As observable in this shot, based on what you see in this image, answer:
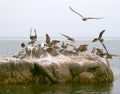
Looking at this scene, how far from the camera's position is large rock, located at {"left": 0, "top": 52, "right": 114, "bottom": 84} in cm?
4109

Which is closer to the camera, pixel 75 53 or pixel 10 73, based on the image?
pixel 10 73

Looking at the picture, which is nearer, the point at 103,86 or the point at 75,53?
the point at 103,86

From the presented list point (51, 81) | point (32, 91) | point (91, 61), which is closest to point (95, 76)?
point (91, 61)

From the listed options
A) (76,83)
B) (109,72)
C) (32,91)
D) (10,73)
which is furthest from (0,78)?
(109,72)

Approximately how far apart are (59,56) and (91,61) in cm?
282

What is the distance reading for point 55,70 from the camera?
41688mm

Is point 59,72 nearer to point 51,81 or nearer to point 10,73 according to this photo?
point 51,81

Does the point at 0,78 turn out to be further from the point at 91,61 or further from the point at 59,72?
the point at 91,61

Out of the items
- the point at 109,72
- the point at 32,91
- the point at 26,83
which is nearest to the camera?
the point at 32,91

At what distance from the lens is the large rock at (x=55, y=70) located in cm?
4109

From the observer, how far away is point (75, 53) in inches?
1801

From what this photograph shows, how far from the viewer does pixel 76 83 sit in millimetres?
42938

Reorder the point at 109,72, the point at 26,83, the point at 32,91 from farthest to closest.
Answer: the point at 109,72 → the point at 26,83 → the point at 32,91

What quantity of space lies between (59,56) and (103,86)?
4881 millimetres
